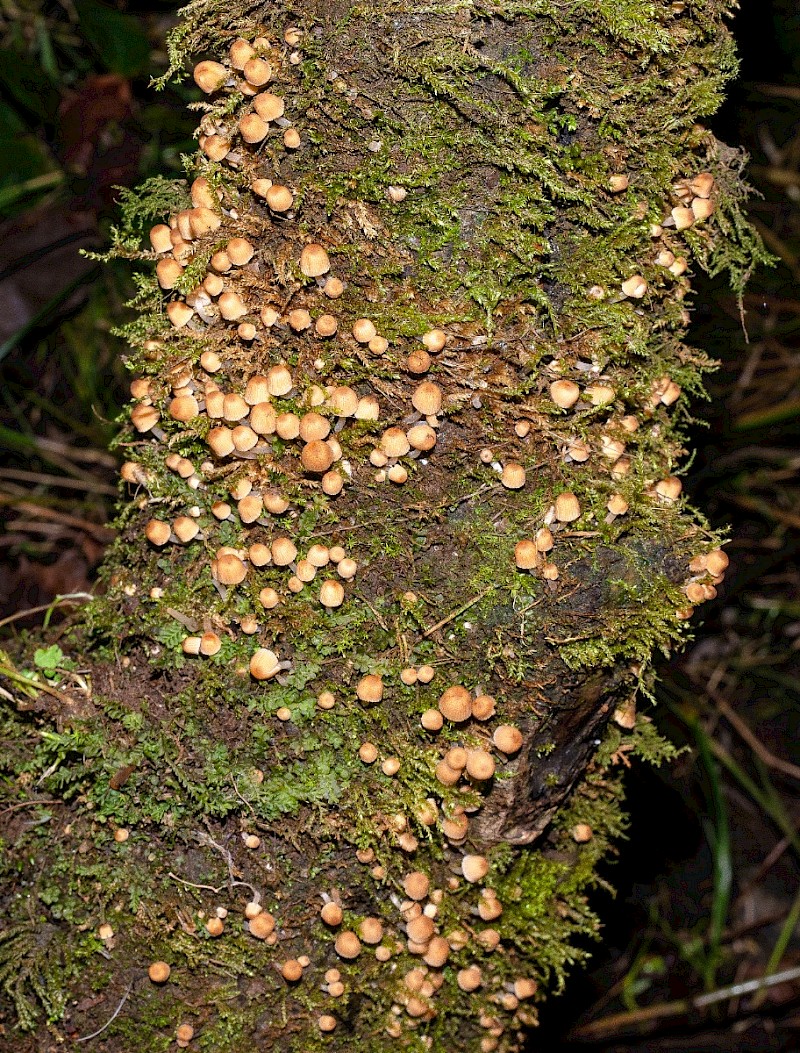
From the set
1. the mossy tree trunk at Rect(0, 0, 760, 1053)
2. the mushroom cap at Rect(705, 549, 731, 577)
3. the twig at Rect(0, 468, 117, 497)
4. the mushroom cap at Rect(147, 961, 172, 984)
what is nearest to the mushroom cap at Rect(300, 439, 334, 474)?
the mossy tree trunk at Rect(0, 0, 760, 1053)

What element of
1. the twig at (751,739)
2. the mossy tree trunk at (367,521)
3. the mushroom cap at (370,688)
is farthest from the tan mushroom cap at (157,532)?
the twig at (751,739)

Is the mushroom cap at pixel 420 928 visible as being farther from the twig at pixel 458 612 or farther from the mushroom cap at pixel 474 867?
the twig at pixel 458 612

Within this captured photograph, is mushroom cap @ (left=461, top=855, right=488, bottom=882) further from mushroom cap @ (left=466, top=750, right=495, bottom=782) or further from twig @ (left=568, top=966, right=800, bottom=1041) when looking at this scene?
twig @ (left=568, top=966, right=800, bottom=1041)

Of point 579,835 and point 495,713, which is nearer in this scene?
point 495,713

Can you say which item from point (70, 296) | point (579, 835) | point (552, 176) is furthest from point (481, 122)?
point (70, 296)

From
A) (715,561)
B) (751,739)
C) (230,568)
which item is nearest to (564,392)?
(715,561)

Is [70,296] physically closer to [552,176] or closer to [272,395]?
[272,395]

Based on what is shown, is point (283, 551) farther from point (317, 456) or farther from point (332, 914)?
point (332, 914)
